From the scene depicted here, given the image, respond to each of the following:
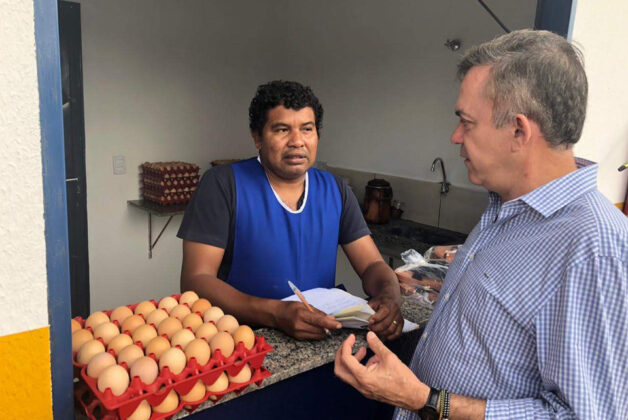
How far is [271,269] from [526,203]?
43.4 inches

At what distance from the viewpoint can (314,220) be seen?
6.59ft

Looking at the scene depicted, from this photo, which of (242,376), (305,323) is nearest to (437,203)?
(305,323)

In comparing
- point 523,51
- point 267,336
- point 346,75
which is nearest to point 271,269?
point 267,336

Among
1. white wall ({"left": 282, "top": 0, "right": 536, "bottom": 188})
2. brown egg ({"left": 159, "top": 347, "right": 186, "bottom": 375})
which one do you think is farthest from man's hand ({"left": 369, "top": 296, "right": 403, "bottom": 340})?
white wall ({"left": 282, "top": 0, "right": 536, "bottom": 188})

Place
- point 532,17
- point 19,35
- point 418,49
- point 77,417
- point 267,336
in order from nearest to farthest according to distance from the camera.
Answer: point 19,35, point 77,417, point 267,336, point 532,17, point 418,49

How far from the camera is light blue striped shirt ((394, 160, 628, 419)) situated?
0.88m

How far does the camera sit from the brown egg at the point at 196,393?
103 centimetres

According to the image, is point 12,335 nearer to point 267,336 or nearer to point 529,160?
point 267,336

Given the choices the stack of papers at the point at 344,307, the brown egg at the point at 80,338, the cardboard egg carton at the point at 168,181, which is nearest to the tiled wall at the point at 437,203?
the cardboard egg carton at the point at 168,181

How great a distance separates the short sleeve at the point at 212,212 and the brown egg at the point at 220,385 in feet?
2.58

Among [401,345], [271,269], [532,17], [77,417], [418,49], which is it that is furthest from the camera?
[418,49]

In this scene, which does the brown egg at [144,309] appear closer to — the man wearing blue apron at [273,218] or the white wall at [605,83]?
the man wearing blue apron at [273,218]

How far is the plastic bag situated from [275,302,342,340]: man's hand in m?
0.64

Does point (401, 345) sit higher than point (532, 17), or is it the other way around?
point (532, 17)
